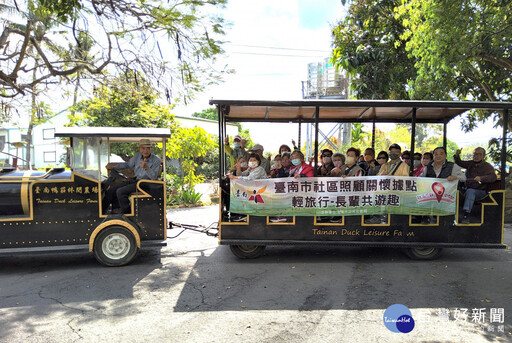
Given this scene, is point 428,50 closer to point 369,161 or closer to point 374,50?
point 374,50

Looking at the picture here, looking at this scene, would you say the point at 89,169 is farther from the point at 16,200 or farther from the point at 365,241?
the point at 365,241

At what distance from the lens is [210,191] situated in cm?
1645

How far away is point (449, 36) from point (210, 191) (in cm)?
1153

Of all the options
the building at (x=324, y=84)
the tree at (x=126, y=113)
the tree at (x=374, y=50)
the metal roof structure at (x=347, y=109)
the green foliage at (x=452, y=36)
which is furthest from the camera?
the building at (x=324, y=84)

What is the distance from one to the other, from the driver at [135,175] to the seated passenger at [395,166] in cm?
404

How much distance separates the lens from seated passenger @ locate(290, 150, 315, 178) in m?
6.29

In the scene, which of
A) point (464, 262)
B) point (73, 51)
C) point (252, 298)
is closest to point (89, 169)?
point (252, 298)

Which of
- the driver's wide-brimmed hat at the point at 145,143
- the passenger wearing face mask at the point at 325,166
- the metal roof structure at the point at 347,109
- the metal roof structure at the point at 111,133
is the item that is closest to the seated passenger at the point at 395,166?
the metal roof structure at the point at 347,109

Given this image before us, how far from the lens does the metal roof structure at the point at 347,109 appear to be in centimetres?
579

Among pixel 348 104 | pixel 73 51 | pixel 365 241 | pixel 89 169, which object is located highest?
pixel 73 51

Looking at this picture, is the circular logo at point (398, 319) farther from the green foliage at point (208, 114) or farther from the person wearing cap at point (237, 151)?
the green foliage at point (208, 114)

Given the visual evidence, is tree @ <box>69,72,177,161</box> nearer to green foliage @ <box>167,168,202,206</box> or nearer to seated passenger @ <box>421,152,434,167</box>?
green foliage @ <box>167,168,202,206</box>

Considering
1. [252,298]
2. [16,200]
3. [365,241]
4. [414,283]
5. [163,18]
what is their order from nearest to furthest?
[252,298] → [414,283] → [16,200] → [365,241] → [163,18]

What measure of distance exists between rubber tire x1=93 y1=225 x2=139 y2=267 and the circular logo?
13.0 feet
